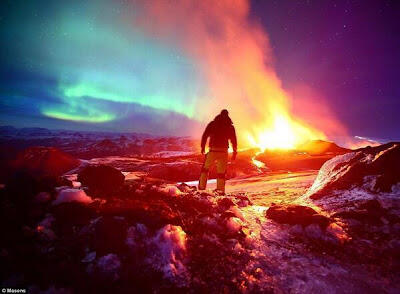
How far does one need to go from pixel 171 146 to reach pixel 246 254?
569 ft

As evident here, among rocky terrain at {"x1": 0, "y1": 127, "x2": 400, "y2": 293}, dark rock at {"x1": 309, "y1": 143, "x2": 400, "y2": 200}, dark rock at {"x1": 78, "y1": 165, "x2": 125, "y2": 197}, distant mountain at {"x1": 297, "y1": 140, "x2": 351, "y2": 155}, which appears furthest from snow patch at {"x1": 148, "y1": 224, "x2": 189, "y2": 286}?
distant mountain at {"x1": 297, "y1": 140, "x2": 351, "y2": 155}

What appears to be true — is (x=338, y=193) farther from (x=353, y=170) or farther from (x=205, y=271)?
(x=205, y=271)

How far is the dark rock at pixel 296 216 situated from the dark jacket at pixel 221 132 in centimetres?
304

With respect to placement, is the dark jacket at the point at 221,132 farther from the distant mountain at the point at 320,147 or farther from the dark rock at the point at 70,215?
the distant mountain at the point at 320,147

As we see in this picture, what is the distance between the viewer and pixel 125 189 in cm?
481

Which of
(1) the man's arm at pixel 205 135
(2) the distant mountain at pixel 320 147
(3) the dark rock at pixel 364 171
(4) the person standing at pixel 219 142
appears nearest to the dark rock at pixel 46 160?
(1) the man's arm at pixel 205 135

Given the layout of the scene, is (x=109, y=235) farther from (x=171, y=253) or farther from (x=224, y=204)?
(x=224, y=204)

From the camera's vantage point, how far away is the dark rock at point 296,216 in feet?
14.1

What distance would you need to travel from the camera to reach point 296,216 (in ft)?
14.8

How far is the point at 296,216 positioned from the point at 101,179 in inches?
161

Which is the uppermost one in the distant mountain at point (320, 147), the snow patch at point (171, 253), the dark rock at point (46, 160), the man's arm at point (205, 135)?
the distant mountain at point (320, 147)

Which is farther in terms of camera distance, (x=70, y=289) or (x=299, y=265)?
(x=299, y=265)

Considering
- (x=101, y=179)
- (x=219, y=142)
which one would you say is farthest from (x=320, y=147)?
(x=101, y=179)

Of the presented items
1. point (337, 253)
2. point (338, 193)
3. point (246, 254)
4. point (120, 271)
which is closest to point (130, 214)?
point (120, 271)
